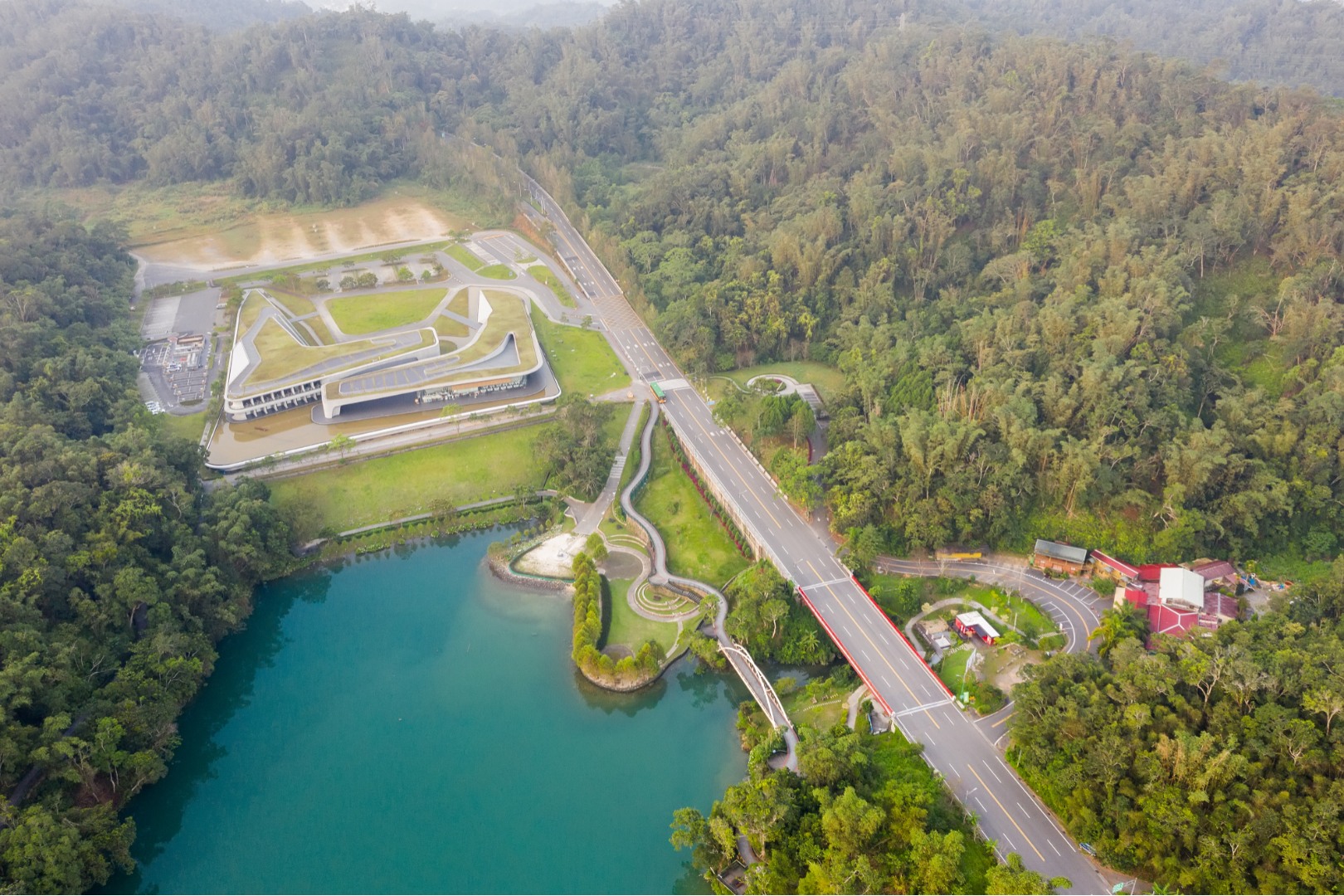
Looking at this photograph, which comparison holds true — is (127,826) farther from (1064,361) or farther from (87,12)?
(87,12)

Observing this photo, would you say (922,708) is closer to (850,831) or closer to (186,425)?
(850,831)

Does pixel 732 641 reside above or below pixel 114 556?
below

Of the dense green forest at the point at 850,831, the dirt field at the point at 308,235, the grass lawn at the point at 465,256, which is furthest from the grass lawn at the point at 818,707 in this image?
the dirt field at the point at 308,235

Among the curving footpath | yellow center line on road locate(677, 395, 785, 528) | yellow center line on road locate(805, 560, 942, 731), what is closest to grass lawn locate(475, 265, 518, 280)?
the curving footpath

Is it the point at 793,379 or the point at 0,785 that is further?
the point at 793,379

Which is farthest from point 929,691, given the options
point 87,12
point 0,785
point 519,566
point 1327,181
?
point 87,12

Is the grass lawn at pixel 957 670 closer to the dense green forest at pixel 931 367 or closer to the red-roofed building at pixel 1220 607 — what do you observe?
the dense green forest at pixel 931 367

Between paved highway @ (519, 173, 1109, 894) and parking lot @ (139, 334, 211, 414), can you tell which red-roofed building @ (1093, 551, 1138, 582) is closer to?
paved highway @ (519, 173, 1109, 894)
